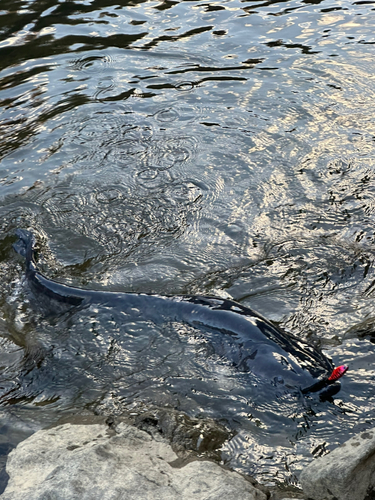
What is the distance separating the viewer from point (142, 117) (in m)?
7.37

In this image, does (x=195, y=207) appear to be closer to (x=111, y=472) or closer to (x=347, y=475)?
(x=111, y=472)

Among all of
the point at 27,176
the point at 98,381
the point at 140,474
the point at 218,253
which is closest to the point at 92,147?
the point at 27,176

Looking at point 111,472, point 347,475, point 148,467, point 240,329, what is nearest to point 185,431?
point 148,467

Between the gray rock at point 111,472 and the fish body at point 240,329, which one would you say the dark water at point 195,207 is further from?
the gray rock at point 111,472

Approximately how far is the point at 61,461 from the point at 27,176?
14.2 feet

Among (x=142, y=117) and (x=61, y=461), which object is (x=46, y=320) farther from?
(x=142, y=117)

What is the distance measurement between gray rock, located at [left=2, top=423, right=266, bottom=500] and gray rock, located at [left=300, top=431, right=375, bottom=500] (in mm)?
353

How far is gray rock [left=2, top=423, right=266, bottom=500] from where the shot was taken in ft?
8.63

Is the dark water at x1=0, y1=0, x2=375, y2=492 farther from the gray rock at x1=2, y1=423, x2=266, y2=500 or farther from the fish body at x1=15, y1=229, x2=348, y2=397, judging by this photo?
the gray rock at x1=2, y1=423, x2=266, y2=500

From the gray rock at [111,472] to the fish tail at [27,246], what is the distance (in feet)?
6.71

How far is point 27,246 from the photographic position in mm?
5078

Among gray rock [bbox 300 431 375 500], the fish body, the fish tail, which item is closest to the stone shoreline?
gray rock [bbox 300 431 375 500]

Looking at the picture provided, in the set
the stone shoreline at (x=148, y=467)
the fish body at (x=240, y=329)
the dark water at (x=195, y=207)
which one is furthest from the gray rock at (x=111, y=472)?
the fish body at (x=240, y=329)

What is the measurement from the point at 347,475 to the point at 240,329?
4.85ft
